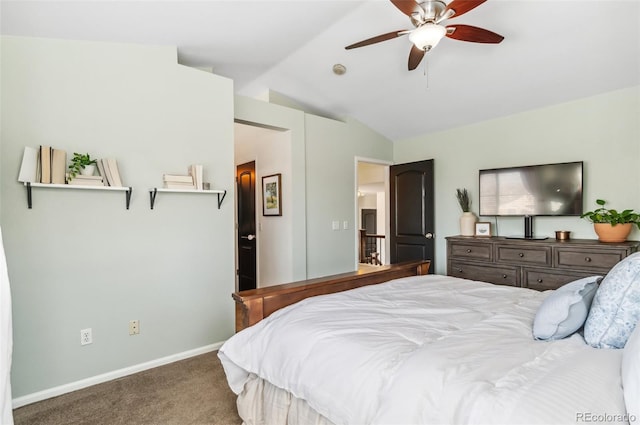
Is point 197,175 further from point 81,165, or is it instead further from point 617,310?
point 617,310

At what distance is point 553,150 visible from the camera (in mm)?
3670

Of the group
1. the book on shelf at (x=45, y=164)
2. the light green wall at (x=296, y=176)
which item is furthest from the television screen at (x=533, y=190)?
the book on shelf at (x=45, y=164)

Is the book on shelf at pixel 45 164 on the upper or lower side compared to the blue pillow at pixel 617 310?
upper

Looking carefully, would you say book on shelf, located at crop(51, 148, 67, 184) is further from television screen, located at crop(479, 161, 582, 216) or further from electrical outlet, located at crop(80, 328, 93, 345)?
television screen, located at crop(479, 161, 582, 216)

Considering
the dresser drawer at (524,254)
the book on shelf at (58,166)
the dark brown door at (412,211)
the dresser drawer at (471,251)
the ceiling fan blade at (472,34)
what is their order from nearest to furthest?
1. the ceiling fan blade at (472,34)
2. the book on shelf at (58,166)
3. the dresser drawer at (524,254)
4. the dresser drawer at (471,251)
5. the dark brown door at (412,211)

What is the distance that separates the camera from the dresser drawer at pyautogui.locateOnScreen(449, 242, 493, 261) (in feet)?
12.1

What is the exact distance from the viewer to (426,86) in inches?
147

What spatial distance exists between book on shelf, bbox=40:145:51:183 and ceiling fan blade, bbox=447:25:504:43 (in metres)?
2.72

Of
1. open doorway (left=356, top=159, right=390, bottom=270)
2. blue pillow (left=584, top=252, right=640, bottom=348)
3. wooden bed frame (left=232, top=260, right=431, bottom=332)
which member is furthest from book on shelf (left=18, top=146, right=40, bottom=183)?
open doorway (left=356, top=159, right=390, bottom=270)

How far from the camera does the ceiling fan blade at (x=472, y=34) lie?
2.16 meters

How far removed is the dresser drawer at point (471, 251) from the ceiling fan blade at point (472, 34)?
7.20ft

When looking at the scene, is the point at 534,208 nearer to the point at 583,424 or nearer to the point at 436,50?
the point at 436,50

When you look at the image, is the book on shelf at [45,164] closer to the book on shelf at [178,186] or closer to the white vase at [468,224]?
the book on shelf at [178,186]

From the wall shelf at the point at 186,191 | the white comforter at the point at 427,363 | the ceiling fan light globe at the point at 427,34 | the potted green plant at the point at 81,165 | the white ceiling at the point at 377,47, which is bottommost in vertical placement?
the white comforter at the point at 427,363
